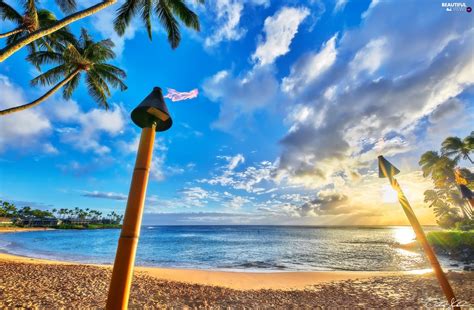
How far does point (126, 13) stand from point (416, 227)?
43.9 feet

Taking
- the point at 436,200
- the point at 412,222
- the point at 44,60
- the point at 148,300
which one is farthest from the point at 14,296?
the point at 436,200

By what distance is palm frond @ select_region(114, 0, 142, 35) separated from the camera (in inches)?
395

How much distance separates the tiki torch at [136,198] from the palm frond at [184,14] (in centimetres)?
1056

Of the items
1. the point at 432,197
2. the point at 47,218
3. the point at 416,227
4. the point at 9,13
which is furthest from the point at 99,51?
the point at 47,218

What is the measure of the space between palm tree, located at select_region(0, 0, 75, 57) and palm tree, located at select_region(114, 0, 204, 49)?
286 centimetres

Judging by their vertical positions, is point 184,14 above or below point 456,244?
Result: above

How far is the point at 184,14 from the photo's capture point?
34.8 feet

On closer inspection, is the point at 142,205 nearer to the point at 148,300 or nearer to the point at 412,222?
the point at 412,222

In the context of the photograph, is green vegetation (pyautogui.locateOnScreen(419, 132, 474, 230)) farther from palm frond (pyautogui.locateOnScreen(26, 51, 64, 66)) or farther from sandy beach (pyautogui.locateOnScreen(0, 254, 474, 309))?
palm frond (pyautogui.locateOnScreen(26, 51, 64, 66))

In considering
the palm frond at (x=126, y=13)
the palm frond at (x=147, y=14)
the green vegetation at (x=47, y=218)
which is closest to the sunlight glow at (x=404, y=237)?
the palm frond at (x=147, y=14)

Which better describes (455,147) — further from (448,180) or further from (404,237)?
(404,237)

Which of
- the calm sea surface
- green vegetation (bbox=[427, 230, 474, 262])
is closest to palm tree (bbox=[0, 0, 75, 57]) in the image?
the calm sea surface

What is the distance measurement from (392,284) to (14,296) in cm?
1602

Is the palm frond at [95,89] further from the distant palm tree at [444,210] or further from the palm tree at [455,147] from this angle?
the distant palm tree at [444,210]
